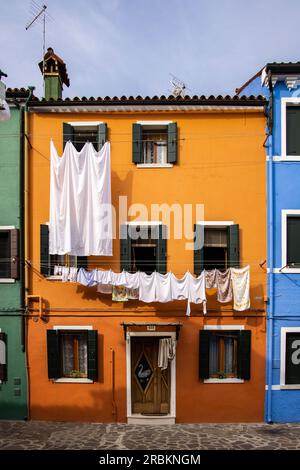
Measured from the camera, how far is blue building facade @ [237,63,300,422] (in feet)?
37.9

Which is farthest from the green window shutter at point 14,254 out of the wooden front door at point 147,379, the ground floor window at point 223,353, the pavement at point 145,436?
the ground floor window at point 223,353

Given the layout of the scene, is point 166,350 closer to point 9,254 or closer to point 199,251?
point 199,251

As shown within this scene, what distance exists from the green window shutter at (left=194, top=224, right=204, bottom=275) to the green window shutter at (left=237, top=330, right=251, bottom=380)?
2.32 m

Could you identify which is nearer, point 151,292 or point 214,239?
point 151,292

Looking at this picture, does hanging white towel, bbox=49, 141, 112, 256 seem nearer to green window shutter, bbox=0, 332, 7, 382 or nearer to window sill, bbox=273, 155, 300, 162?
green window shutter, bbox=0, 332, 7, 382

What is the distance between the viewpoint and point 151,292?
1093 centimetres

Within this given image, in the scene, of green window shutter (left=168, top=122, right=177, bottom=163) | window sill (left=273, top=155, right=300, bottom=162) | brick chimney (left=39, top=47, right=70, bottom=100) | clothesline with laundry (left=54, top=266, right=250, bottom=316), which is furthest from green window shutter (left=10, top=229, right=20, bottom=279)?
window sill (left=273, top=155, right=300, bottom=162)

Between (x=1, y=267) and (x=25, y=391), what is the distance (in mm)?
3867

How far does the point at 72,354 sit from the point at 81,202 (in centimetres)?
477

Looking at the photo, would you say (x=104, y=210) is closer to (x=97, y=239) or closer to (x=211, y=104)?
(x=97, y=239)

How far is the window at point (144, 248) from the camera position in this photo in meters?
11.7

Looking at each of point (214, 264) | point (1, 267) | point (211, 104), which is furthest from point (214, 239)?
point (1, 267)

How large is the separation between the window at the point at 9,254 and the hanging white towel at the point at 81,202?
1322 millimetres

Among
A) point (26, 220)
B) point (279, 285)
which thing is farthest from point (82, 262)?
point (279, 285)
